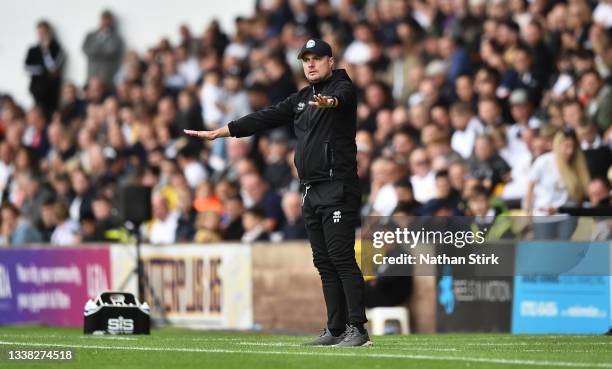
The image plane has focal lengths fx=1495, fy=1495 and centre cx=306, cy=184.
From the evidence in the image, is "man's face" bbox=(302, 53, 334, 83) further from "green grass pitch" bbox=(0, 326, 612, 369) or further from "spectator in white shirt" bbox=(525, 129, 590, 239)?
"spectator in white shirt" bbox=(525, 129, 590, 239)

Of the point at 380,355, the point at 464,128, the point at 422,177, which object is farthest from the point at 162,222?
the point at 380,355

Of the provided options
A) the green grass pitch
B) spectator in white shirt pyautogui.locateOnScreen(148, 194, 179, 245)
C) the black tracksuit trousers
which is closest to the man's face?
the black tracksuit trousers

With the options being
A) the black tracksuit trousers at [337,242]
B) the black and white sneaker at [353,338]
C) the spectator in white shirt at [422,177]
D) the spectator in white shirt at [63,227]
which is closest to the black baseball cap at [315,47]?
the black tracksuit trousers at [337,242]

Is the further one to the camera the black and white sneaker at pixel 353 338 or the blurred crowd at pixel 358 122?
the blurred crowd at pixel 358 122

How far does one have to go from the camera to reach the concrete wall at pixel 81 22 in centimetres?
2702

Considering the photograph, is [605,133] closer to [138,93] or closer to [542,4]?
[542,4]

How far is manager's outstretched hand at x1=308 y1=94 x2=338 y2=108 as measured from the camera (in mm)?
10734

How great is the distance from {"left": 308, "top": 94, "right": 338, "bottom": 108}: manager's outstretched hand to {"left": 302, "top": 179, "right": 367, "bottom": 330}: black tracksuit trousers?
0.69m

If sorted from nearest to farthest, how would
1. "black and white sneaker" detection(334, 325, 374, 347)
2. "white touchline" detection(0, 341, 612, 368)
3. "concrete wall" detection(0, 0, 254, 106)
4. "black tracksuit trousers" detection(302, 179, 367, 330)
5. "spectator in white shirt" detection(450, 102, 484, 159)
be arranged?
"white touchline" detection(0, 341, 612, 368) → "black tracksuit trousers" detection(302, 179, 367, 330) → "black and white sneaker" detection(334, 325, 374, 347) → "spectator in white shirt" detection(450, 102, 484, 159) → "concrete wall" detection(0, 0, 254, 106)

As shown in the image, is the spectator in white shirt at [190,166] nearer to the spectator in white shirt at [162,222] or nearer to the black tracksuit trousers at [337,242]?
the spectator in white shirt at [162,222]

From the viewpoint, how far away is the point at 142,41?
28.2 m

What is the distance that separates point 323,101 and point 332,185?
79 centimetres

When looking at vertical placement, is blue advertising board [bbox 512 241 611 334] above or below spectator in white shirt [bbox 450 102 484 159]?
below

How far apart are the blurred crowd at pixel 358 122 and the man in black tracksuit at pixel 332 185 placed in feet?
17.8
